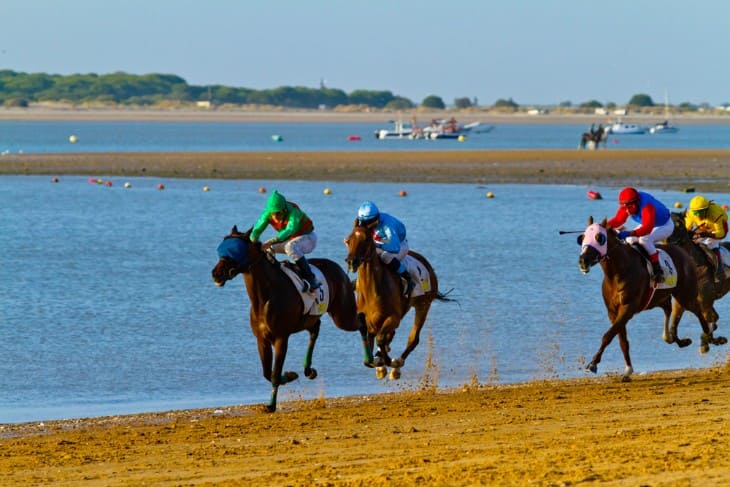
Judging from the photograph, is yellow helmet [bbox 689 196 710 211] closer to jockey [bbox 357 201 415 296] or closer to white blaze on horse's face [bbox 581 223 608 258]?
white blaze on horse's face [bbox 581 223 608 258]

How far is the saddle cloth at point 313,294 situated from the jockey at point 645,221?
12.1ft

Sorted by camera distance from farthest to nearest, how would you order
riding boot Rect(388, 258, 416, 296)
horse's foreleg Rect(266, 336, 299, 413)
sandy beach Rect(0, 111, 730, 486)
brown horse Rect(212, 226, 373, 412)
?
riding boot Rect(388, 258, 416, 296) → horse's foreleg Rect(266, 336, 299, 413) → brown horse Rect(212, 226, 373, 412) → sandy beach Rect(0, 111, 730, 486)

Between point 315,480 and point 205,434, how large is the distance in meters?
3.09

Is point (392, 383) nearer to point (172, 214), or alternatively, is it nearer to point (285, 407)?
point (285, 407)

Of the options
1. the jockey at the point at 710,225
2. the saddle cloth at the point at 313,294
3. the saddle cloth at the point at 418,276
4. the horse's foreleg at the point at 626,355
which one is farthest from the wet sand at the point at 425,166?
the saddle cloth at the point at 313,294

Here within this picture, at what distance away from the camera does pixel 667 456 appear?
10539mm

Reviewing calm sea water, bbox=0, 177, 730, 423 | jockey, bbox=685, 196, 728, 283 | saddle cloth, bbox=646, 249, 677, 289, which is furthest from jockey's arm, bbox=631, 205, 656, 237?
jockey, bbox=685, 196, 728, 283

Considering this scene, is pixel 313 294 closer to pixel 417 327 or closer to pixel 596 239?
pixel 417 327

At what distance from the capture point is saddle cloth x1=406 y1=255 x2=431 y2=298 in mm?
17416

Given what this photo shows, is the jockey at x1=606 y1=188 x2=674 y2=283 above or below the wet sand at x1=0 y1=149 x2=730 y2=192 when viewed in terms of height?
above

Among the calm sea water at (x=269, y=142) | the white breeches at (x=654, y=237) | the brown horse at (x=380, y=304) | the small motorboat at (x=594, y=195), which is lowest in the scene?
the calm sea water at (x=269, y=142)

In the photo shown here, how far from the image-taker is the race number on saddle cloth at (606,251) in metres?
16.2

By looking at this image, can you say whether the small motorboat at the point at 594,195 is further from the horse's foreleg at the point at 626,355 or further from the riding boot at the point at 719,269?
the horse's foreleg at the point at 626,355

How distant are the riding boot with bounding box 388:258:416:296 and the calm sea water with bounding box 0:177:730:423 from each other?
4.00ft
